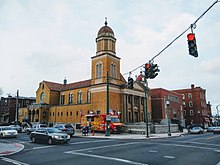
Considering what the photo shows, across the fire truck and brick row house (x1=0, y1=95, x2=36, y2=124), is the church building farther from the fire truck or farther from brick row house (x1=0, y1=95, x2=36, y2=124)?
brick row house (x1=0, y1=95, x2=36, y2=124)

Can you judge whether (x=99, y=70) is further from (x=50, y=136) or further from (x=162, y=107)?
(x=50, y=136)

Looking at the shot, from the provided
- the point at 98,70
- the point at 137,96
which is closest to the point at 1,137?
the point at 98,70

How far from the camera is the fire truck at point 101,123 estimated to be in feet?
103

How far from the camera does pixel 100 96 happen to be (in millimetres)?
41031

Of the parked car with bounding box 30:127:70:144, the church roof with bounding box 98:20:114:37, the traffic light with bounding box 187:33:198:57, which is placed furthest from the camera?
the church roof with bounding box 98:20:114:37

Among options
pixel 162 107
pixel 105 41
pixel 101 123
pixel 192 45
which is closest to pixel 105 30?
pixel 105 41

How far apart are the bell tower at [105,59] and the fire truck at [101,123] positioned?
32.8 ft

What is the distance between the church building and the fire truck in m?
2.63

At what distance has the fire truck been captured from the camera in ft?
103

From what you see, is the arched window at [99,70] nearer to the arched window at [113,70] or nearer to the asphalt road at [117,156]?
the arched window at [113,70]

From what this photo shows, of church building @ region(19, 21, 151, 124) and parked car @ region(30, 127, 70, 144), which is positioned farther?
church building @ region(19, 21, 151, 124)

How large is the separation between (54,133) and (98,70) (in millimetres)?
26304

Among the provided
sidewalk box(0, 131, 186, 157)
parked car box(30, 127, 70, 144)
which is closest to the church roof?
sidewalk box(0, 131, 186, 157)

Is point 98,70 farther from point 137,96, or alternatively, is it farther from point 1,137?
point 1,137
